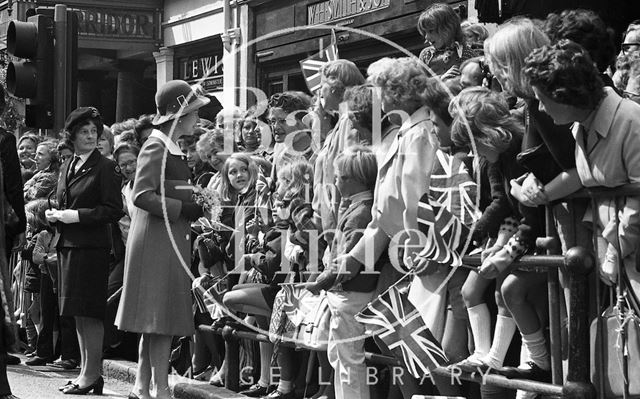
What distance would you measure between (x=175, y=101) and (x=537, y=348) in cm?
371

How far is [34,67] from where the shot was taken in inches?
400

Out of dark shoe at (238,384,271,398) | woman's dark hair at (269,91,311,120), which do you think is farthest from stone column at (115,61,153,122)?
dark shoe at (238,384,271,398)

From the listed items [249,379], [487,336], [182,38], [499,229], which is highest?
[182,38]

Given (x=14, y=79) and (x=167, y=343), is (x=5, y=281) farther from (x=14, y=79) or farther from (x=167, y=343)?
(x=14, y=79)

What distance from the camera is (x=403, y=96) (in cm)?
643

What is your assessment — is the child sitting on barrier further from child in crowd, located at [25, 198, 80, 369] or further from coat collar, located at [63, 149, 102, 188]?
child in crowd, located at [25, 198, 80, 369]

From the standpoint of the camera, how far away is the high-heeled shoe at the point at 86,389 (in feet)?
29.7

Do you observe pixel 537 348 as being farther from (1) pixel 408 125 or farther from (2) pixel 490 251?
(1) pixel 408 125

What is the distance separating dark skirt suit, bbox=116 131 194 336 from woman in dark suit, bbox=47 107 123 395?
1.33m

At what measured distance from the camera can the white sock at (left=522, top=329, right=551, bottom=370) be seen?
5.32 m

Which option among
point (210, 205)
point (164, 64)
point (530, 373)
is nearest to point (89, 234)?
point (210, 205)

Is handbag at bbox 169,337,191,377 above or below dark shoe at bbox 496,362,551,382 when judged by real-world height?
below

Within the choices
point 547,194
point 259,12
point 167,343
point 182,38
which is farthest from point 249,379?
point 182,38

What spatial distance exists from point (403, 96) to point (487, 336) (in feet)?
4.63
